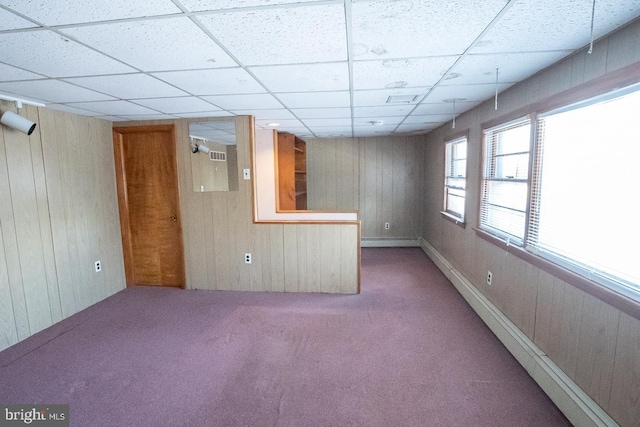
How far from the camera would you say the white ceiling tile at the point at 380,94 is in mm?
2629

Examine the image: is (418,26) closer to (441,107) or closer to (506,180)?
(506,180)

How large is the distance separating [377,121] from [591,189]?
110 inches

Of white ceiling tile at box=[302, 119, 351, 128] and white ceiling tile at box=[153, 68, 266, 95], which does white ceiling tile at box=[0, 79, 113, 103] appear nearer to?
white ceiling tile at box=[153, 68, 266, 95]

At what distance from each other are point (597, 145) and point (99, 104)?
3784 millimetres

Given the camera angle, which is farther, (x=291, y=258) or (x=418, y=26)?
(x=291, y=258)

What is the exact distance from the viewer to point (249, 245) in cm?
382

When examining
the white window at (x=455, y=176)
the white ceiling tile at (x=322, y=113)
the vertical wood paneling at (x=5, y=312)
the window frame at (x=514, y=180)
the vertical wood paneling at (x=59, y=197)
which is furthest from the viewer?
the white window at (x=455, y=176)

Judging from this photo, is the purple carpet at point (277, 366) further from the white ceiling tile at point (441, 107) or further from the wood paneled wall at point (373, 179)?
the wood paneled wall at point (373, 179)

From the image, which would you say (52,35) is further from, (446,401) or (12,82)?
(446,401)

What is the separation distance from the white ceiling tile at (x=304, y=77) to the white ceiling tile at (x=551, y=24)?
0.86 metres

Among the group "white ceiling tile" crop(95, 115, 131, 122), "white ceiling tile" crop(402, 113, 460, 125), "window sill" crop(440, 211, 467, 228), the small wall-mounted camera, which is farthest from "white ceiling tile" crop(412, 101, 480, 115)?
the small wall-mounted camera

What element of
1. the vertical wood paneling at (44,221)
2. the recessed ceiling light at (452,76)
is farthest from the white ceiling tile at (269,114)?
the vertical wood paneling at (44,221)

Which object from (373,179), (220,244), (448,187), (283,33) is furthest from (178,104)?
(373,179)

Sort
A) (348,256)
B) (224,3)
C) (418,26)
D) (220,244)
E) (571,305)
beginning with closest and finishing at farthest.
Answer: (224,3) < (418,26) < (571,305) < (348,256) < (220,244)
